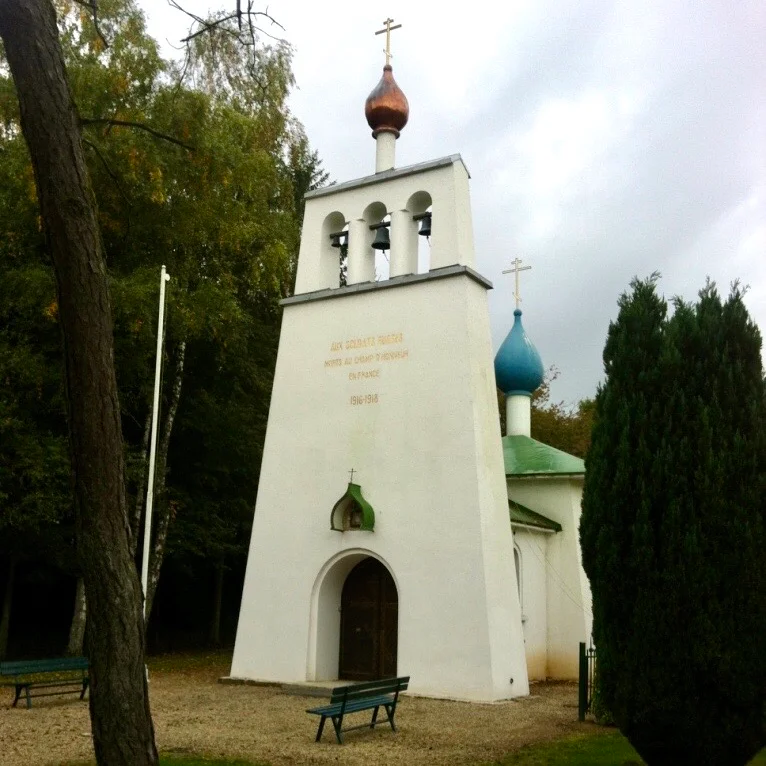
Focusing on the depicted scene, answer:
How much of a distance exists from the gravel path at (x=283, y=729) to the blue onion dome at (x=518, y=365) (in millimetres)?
9439

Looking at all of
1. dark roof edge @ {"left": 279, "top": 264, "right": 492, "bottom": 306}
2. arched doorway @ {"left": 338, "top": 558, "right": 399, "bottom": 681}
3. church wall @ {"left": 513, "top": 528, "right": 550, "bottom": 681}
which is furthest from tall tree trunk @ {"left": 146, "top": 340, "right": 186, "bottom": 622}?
church wall @ {"left": 513, "top": 528, "right": 550, "bottom": 681}

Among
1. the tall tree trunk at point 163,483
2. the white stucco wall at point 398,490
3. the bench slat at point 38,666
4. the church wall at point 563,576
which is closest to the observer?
the bench slat at point 38,666

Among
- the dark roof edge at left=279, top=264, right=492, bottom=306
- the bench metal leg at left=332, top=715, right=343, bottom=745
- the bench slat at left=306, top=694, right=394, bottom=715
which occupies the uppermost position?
the dark roof edge at left=279, top=264, right=492, bottom=306

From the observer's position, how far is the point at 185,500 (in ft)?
70.4

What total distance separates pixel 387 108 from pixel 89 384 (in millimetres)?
11765

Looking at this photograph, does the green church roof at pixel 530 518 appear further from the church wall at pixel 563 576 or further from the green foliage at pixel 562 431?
the green foliage at pixel 562 431

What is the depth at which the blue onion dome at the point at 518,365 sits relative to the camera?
21719 millimetres

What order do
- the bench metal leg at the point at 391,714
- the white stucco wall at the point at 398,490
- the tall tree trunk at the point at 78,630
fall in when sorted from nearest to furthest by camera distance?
the bench metal leg at the point at 391,714 → the white stucco wall at the point at 398,490 → the tall tree trunk at the point at 78,630

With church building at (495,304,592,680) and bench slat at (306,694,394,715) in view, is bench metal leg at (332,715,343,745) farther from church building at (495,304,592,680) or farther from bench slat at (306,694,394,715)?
church building at (495,304,592,680)

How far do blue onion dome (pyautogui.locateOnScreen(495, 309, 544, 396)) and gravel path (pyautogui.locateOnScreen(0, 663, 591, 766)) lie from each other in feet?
31.0

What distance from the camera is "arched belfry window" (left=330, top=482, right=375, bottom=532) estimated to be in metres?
13.8

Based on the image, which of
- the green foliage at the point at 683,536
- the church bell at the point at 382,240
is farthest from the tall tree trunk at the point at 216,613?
the green foliage at the point at 683,536

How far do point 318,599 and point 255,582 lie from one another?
4.05 ft

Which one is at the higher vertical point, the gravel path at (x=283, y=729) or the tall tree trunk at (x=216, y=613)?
the tall tree trunk at (x=216, y=613)
